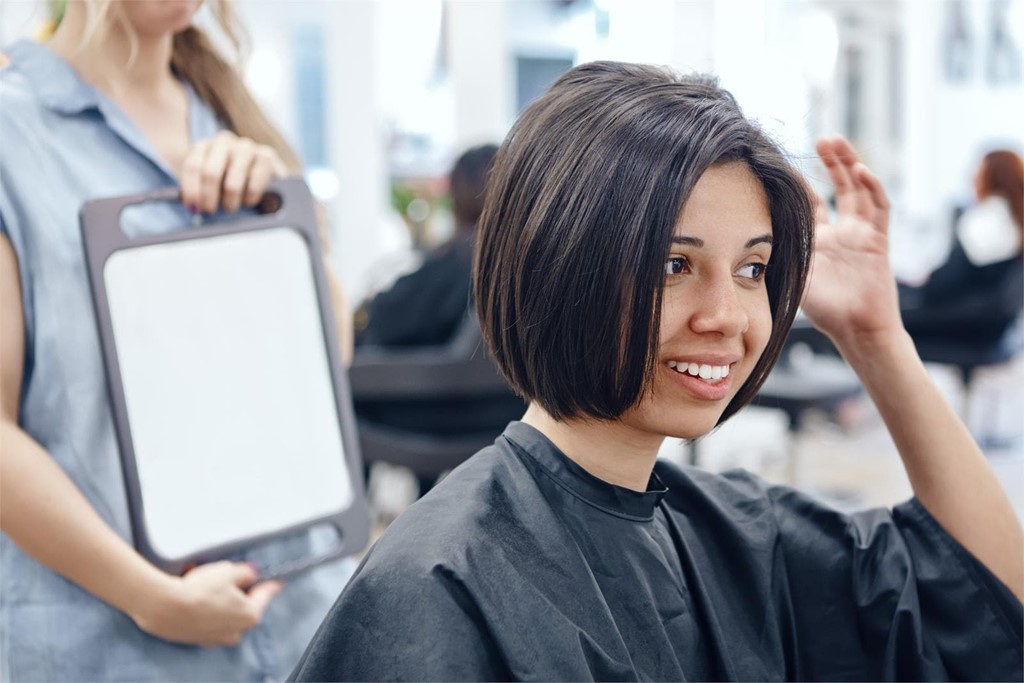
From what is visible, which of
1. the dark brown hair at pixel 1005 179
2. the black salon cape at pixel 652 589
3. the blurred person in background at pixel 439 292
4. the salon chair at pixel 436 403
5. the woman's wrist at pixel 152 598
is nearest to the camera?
the black salon cape at pixel 652 589

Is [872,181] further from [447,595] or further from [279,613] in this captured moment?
[279,613]

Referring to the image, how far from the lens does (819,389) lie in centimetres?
340

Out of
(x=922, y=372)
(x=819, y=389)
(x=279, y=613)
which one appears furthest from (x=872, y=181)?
(x=819, y=389)

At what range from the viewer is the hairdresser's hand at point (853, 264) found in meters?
1.03

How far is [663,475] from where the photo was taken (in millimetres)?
1022

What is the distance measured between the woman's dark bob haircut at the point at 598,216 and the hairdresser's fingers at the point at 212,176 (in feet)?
1.11

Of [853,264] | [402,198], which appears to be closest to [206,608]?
[853,264]

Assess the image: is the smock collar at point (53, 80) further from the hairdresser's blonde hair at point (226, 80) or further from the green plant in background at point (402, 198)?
the green plant in background at point (402, 198)

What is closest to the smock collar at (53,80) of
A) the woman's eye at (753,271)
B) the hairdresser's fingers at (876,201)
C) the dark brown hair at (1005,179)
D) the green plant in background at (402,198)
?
the woman's eye at (753,271)

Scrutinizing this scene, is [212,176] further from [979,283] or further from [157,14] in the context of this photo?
[979,283]

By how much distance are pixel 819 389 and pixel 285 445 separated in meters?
2.61

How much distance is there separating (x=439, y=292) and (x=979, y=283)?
8.69 feet

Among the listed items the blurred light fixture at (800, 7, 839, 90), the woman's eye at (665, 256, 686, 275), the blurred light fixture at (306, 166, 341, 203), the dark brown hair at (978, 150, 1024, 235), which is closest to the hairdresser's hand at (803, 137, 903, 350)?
the woman's eye at (665, 256, 686, 275)

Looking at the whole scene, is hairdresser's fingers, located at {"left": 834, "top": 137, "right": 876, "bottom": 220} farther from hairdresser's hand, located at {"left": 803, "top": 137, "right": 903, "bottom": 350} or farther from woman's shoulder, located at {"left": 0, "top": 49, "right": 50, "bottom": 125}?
woman's shoulder, located at {"left": 0, "top": 49, "right": 50, "bottom": 125}
